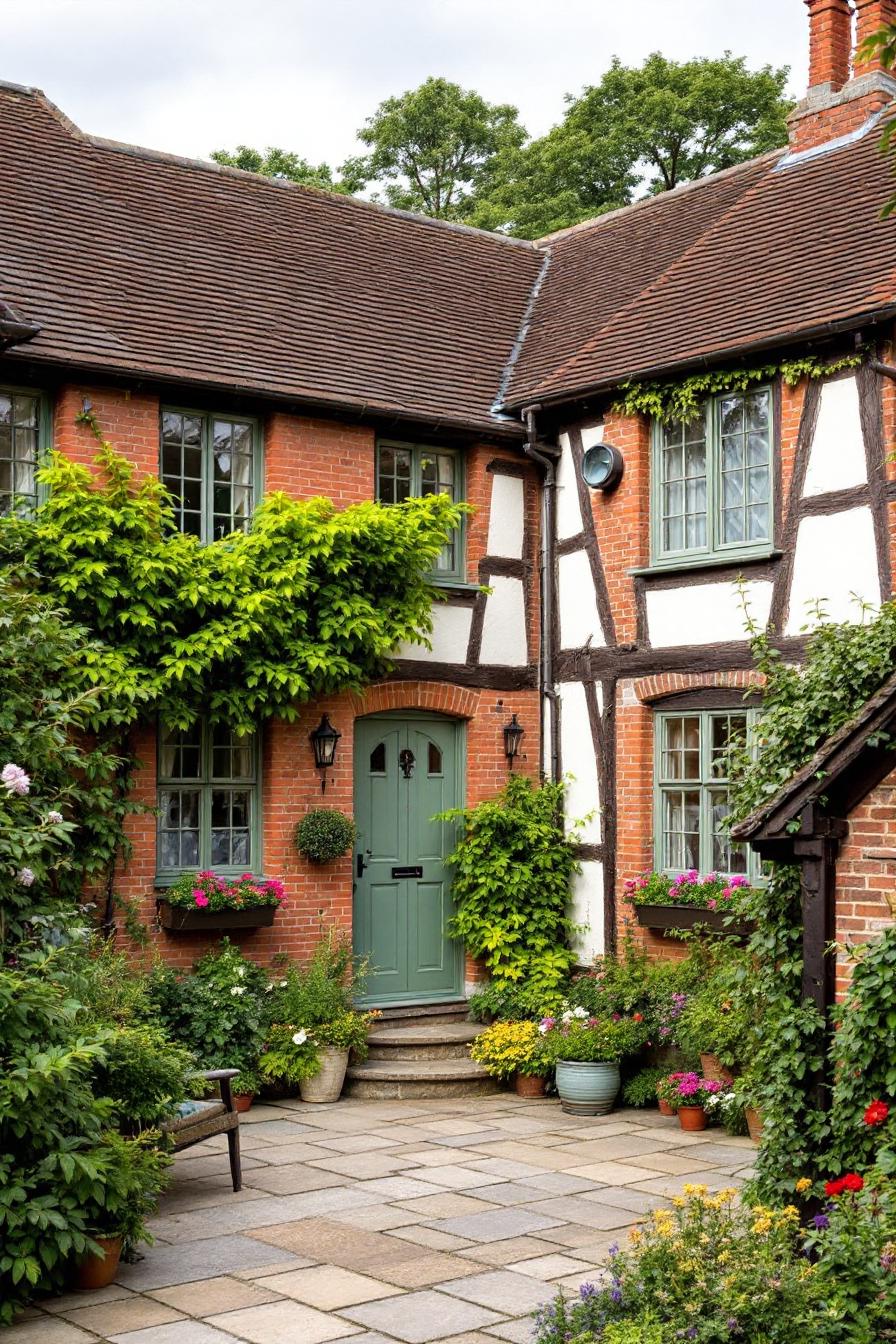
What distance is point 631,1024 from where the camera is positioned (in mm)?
10375

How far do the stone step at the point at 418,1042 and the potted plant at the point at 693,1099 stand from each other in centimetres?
207

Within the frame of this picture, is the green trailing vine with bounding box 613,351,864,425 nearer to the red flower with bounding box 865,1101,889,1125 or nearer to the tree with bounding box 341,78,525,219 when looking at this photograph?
the red flower with bounding box 865,1101,889,1125

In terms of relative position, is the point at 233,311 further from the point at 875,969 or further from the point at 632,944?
the point at 875,969

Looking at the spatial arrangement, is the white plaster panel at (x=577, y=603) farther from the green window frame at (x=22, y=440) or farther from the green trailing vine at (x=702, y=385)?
the green window frame at (x=22, y=440)

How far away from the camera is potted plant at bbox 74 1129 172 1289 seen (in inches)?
242

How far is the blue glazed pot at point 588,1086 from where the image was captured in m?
10.2

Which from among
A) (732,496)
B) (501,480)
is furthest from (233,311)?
(732,496)

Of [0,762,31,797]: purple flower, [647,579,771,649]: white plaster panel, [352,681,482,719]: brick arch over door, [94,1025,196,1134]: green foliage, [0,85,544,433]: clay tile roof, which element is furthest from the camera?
[352,681,482,719]: brick arch over door

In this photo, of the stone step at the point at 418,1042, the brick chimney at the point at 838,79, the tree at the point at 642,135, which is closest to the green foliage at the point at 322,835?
the stone step at the point at 418,1042

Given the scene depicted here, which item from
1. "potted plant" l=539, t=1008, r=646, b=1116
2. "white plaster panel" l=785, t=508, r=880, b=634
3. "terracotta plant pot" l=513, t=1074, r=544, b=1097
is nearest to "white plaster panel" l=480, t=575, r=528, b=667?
"white plaster panel" l=785, t=508, r=880, b=634

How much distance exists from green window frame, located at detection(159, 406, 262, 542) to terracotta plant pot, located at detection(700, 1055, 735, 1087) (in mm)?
5100

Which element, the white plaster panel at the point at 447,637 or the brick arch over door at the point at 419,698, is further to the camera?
the white plaster panel at the point at 447,637

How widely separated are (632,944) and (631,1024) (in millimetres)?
967

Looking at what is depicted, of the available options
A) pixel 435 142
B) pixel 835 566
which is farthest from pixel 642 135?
pixel 835 566
